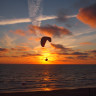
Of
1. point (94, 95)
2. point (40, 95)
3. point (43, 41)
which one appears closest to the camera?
point (94, 95)

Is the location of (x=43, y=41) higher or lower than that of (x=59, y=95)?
higher

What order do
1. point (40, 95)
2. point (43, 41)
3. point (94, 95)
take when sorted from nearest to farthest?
point (94, 95) < point (40, 95) < point (43, 41)

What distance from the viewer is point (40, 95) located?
23.5m

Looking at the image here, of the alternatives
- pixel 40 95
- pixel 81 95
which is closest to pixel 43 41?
pixel 40 95

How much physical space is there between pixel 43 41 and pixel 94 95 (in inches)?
441

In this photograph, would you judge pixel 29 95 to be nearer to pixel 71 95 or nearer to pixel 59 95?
pixel 59 95

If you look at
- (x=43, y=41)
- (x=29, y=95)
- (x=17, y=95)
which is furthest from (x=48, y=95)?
(x=43, y=41)

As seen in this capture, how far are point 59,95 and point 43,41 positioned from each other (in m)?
8.88

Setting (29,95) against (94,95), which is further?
(29,95)

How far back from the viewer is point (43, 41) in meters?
25.5

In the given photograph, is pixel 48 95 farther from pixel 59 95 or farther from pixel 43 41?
pixel 43 41

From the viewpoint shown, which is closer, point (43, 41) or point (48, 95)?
point (48, 95)

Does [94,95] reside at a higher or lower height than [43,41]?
lower

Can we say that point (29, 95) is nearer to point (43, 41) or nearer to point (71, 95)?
point (71, 95)
